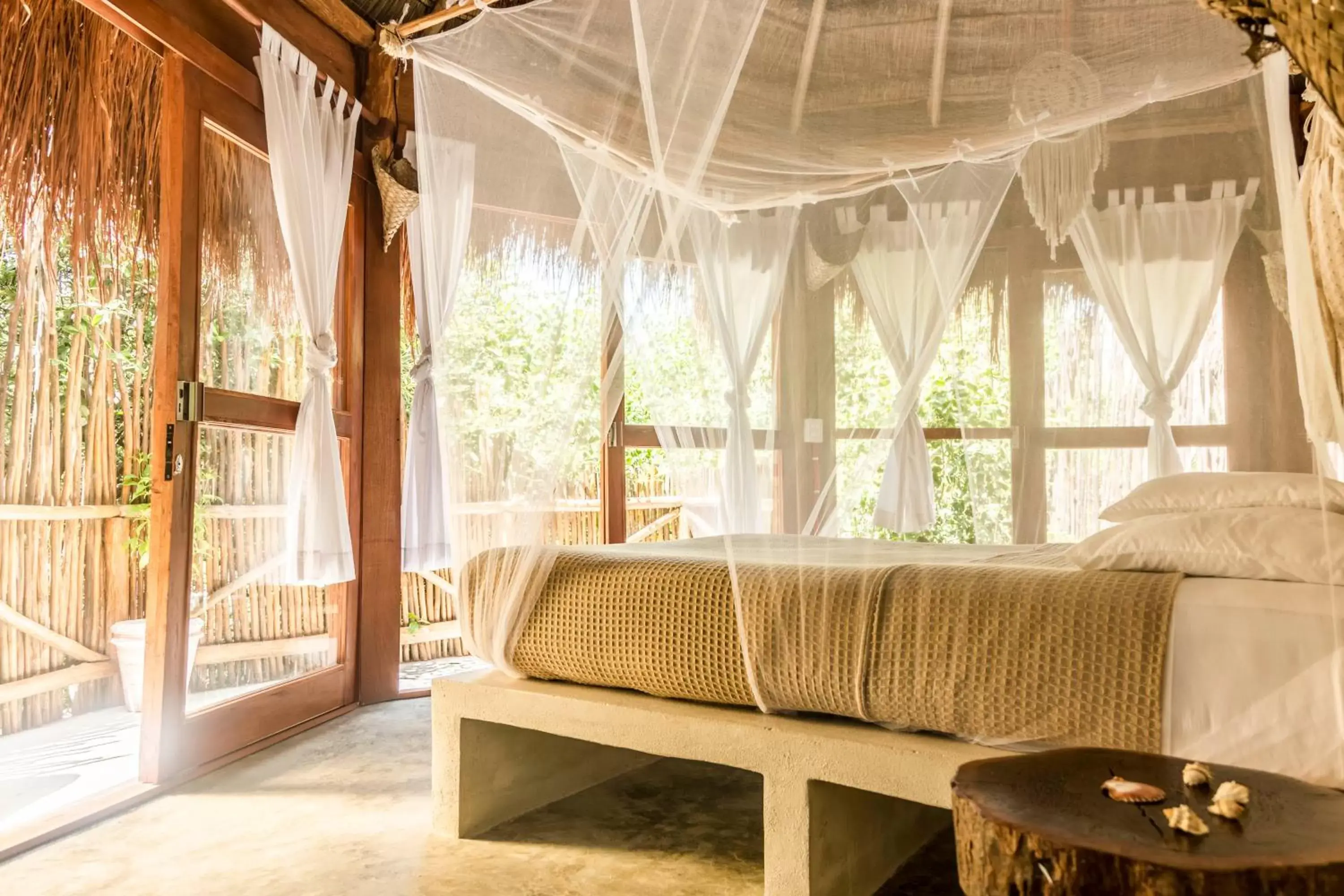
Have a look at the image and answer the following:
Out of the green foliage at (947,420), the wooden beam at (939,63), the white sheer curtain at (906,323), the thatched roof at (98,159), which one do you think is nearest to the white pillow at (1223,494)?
the green foliage at (947,420)

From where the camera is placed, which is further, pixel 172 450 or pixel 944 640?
pixel 172 450

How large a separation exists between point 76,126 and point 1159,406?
3.70 metres

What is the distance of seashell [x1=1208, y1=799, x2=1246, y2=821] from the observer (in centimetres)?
104

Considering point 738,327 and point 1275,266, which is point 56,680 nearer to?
point 738,327

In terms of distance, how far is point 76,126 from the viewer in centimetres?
343

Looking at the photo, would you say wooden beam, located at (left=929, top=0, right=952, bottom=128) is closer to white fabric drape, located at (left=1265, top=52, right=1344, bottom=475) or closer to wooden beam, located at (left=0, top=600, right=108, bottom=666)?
white fabric drape, located at (left=1265, top=52, right=1344, bottom=475)

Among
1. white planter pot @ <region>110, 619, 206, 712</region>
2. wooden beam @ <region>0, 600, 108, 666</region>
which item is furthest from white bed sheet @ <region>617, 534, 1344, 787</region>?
wooden beam @ <region>0, 600, 108, 666</region>

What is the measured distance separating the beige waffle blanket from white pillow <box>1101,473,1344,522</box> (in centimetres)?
17

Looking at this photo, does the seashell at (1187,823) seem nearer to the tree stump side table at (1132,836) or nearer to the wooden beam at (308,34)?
the tree stump side table at (1132,836)

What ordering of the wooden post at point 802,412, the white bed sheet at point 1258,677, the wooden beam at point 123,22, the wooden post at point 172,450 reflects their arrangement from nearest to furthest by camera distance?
the white bed sheet at point 1258,677, the wooden post at point 802,412, the wooden beam at point 123,22, the wooden post at point 172,450

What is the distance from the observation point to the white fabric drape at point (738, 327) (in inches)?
71.3

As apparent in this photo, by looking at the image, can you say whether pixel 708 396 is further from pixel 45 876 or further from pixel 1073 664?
pixel 45 876

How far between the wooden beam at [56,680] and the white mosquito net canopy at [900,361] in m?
2.27

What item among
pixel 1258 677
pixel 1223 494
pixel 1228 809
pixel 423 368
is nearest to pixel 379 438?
pixel 423 368
